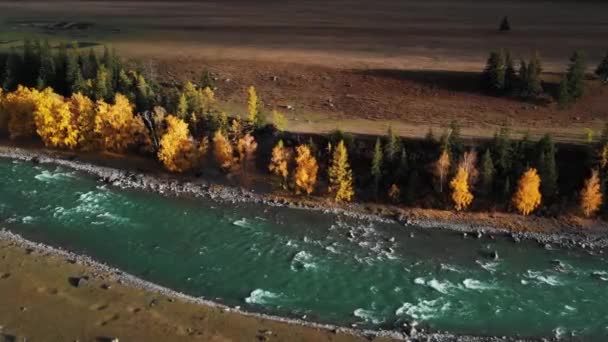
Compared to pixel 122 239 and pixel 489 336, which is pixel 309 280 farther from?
pixel 122 239

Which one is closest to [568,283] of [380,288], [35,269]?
[380,288]

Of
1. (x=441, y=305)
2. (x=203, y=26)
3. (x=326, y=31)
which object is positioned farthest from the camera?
(x=203, y=26)

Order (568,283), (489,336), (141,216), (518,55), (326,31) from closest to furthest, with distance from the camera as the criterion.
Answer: (489,336) → (568,283) → (141,216) → (518,55) → (326,31)

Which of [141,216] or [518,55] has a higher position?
[518,55]

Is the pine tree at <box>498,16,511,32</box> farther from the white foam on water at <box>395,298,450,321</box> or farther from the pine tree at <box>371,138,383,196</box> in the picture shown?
the white foam on water at <box>395,298,450,321</box>

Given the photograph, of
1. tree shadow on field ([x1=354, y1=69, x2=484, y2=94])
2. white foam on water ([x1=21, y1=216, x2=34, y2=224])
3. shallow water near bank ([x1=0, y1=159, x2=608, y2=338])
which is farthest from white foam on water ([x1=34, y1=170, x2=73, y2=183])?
tree shadow on field ([x1=354, y1=69, x2=484, y2=94])

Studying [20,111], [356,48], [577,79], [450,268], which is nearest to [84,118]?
[20,111]
